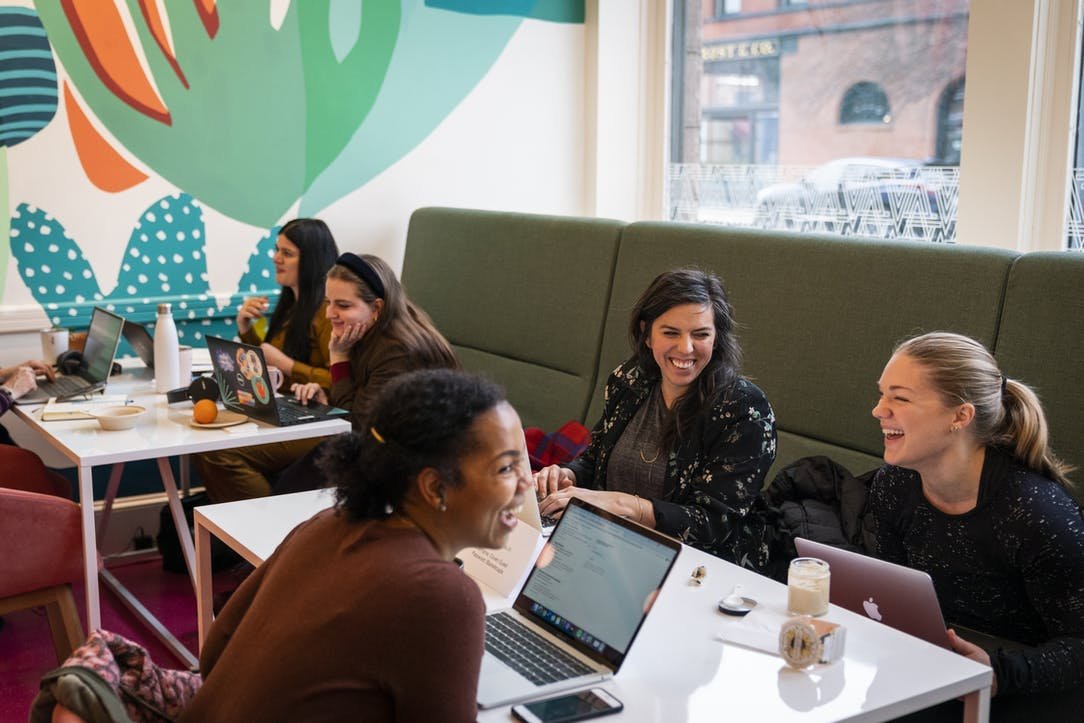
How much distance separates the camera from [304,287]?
13.5 ft

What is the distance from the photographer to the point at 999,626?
2195 mm

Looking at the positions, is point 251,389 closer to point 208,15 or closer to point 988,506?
point 208,15

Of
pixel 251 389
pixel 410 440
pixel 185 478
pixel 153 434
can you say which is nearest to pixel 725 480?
pixel 410 440

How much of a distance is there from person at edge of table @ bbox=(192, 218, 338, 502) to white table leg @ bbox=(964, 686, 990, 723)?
2488 millimetres

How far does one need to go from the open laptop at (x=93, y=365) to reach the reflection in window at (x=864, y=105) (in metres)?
2.64

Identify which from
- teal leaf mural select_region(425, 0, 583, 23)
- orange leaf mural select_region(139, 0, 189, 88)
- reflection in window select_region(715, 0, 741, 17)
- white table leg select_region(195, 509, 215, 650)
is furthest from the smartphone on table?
teal leaf mural select_region(425, 0, 583, 23)

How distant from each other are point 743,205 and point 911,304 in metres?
1.83

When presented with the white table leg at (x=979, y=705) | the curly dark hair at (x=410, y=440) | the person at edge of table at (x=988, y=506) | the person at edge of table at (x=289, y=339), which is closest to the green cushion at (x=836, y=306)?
the person at edge of table at (x=988, y=506)

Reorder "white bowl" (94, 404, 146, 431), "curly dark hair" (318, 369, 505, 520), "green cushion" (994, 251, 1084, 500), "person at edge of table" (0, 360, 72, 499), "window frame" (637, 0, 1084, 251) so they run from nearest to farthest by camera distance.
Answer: "curly dark hair" (318, 369, 505, 520), "green cushion" (994, 251, 1084, 500), "white bowl" (94, 404, 146, 431), "window frame" (637, 0, 1084, 251), "person at edge of table" (0, 360, 72, 499)

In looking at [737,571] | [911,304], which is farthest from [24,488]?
[911,304]

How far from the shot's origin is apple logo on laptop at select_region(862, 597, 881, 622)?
204cm

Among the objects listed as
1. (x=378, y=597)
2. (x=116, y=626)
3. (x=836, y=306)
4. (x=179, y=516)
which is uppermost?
(x=836, y=306)

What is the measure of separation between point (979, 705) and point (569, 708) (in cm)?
65

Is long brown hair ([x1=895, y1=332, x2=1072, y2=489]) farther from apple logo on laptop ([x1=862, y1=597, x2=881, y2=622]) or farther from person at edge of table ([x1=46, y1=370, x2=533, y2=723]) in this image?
person at edge of table ([x1=46, y1=370, x2=533, y2=723])
